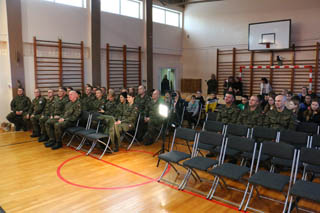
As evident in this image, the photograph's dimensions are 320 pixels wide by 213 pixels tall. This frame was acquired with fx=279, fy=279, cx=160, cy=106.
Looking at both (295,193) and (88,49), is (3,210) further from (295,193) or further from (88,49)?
(88,49)

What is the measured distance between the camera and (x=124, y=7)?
11227 mm

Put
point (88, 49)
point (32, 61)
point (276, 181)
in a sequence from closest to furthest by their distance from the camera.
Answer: point (276, 181), point (32, 61), point (88, 49)

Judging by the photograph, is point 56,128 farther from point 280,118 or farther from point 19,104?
point 280,118

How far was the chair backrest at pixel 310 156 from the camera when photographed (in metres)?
3.35

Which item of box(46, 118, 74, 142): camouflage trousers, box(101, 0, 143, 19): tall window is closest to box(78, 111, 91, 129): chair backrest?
box(46, 118, 74, 142): camouflage trousers

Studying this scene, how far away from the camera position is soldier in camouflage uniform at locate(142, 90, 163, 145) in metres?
6.69

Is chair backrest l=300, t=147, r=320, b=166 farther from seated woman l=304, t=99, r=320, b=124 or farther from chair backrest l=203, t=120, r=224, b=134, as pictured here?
seated woman l=304, t=99, r=320, b=124

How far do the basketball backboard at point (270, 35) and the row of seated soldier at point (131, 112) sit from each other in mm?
3158

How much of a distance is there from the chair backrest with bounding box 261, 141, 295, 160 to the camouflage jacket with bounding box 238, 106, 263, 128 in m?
1.44

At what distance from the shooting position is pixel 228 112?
5648 mm

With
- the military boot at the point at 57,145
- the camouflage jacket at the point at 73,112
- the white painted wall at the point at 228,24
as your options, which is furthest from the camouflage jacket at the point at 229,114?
the white painted wall at the point at 228,24

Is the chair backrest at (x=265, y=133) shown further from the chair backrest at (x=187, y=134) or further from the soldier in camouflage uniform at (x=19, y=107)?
the soldier in camouflage uniform at (x=19, y=107)

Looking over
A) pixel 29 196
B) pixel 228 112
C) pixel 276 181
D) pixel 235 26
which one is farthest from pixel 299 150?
pixel 235 26

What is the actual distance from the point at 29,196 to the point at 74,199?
66cm
